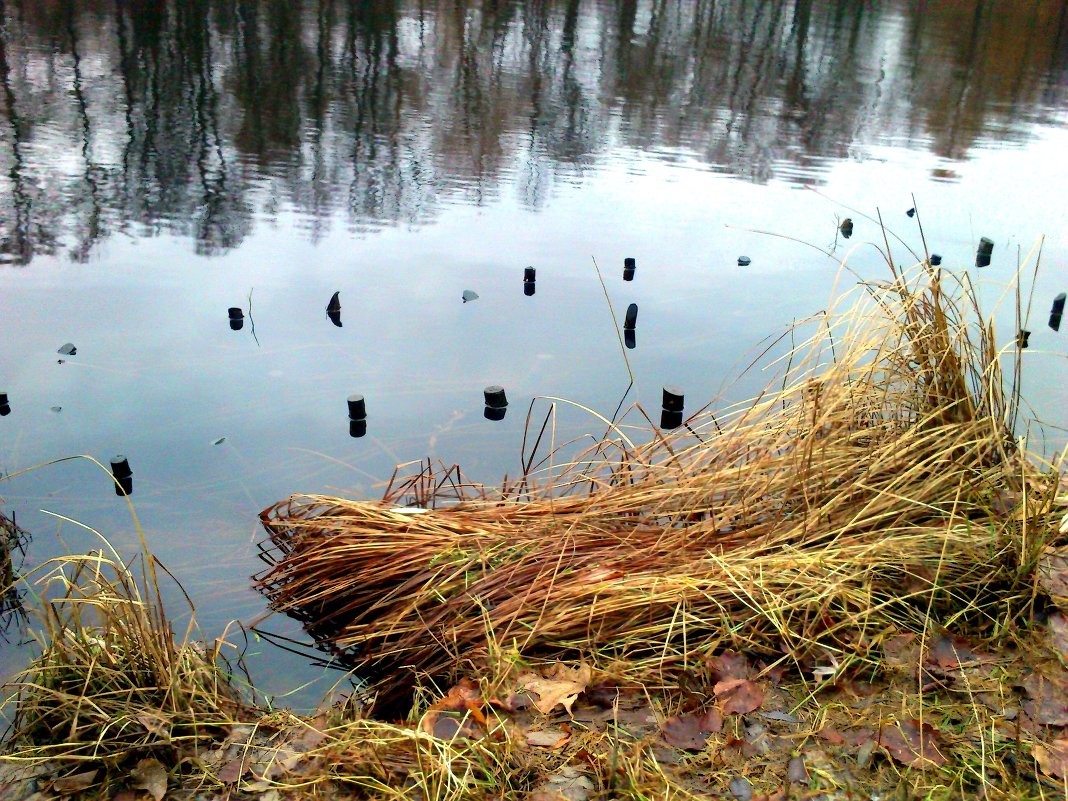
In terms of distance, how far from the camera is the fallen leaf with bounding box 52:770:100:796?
2.89 meters

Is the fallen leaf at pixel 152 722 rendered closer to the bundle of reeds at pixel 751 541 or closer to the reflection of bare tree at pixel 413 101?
the bundle of reeds at pixel 751 541

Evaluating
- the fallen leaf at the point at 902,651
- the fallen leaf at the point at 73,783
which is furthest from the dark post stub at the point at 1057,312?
the fallen leaf at the point at 73,783

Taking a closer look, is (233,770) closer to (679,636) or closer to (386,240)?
(679,636)

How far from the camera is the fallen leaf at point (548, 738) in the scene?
114 inches

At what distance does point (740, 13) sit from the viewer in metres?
34.3

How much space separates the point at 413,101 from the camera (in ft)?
60.0

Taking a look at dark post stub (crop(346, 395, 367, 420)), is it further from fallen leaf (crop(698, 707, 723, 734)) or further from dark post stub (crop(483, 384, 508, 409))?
fallen leaf (crop(698, 707, 723, 734))

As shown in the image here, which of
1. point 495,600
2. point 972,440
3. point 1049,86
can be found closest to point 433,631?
point 495,600

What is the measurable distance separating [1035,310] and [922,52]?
902 inches

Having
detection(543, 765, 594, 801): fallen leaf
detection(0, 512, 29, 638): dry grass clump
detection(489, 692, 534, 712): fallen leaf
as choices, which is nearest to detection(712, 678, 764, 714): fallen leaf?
detection(543, 765, 594, 801): fallen leaf

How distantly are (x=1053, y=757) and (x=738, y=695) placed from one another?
990 millimetres

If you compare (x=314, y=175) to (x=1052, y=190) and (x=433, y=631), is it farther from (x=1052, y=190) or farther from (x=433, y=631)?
(x=1052, y=190)

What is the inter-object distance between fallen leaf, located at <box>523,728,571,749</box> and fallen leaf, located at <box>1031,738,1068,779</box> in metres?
1.50

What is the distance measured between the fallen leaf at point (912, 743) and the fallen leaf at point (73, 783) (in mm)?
2691
